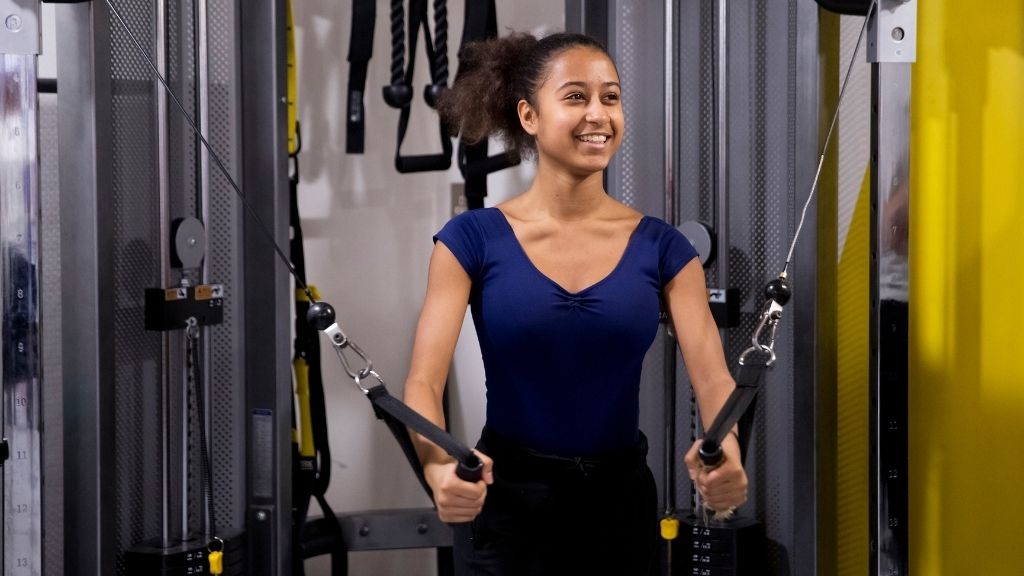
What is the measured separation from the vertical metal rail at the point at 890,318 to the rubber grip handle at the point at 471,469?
77 centimetres

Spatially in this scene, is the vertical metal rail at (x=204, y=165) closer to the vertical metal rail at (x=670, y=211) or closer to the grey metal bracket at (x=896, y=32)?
the vertical metal rail at (x=670, y=211)

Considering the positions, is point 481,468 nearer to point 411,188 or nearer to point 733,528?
point 733,528

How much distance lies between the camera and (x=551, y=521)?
5.90ft

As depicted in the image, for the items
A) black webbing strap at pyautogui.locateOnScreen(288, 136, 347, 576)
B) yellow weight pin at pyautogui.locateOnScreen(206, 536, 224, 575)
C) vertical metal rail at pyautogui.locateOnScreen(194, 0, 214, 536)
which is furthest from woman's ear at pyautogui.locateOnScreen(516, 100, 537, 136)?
yellow weight pin at pyautogui.locateOnScreen(206, 536, 224, 575)

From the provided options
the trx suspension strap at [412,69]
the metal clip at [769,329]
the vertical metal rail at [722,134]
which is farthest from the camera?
the trx suspension strap at [412,69]

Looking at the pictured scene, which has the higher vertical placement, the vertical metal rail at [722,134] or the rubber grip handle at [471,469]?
the vertical metal rail at [722,134]

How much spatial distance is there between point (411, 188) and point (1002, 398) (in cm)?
185

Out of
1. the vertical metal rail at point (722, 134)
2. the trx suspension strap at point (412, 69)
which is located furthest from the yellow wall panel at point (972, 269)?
the trx suspension strap at point (412, 69)

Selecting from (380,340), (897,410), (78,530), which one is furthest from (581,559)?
(380,340)

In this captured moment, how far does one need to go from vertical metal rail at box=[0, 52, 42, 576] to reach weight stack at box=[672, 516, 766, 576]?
148 centimetres

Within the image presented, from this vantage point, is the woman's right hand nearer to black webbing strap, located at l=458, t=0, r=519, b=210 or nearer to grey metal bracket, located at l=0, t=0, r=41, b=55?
grey metal bracket, located at l=0, t=0, r=41, b=55

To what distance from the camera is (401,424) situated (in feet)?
5.49

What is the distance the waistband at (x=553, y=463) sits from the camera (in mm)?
1805

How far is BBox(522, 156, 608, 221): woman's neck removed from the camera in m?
1.90
